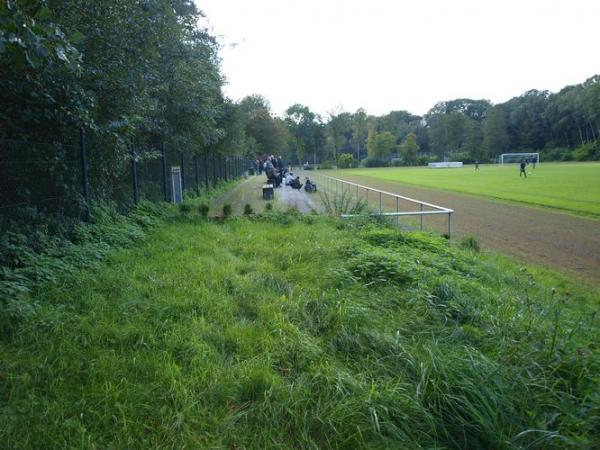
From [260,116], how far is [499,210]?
48.2 m

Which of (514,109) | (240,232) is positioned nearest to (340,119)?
(514,109)

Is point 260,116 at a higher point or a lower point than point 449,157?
higher

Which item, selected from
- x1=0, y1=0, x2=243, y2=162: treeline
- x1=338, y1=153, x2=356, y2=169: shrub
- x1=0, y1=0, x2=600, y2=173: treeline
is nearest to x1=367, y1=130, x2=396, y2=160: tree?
x1=338, y1=153, x2=356, y2=169: shrub

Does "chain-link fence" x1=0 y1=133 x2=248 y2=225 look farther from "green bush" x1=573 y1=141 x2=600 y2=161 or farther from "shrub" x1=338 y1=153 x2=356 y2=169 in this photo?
"green bush" x1=573 y1=141 x2=600 y2=161

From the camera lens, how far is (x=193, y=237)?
8.18 meters

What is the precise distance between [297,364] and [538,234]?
394 inches

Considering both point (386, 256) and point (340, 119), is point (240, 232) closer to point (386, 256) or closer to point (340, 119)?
point (386, 256)

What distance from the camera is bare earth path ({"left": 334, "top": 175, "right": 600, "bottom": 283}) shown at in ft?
27.6

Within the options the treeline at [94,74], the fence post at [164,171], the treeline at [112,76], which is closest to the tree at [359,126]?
the treeline at [112,76]

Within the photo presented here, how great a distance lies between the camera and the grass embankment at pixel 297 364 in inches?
98.3

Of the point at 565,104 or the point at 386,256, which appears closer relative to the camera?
the point at 386,256

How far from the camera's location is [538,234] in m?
11.2

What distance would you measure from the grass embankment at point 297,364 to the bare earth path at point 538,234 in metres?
3.10

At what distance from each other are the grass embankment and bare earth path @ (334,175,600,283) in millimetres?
3097
